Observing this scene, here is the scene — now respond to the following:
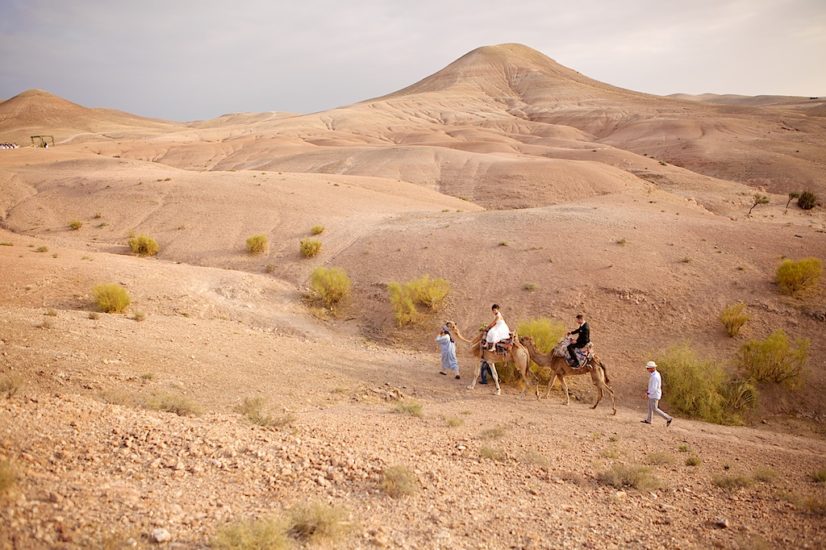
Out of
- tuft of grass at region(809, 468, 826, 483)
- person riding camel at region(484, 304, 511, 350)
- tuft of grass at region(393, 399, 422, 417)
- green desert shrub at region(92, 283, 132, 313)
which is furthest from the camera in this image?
green desert shrub at region(92, 283, 132, 313)

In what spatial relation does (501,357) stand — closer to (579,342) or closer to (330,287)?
(579,342)

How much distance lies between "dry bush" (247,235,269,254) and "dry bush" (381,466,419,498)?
17.9m

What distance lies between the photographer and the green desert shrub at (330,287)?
1828 cm

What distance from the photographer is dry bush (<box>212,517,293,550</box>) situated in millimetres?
4738

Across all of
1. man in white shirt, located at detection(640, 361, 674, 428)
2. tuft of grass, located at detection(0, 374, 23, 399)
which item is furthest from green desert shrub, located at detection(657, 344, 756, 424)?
tuft of grass, located at detection(0, 374, 23, 399)

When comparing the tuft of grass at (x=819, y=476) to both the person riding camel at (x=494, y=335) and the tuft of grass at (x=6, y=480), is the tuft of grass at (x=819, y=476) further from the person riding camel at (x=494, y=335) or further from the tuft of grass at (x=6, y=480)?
the tuft of grass at (x=6, y=480)

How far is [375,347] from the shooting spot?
611 inches

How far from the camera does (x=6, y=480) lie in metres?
4.75

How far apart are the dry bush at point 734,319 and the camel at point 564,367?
506cm

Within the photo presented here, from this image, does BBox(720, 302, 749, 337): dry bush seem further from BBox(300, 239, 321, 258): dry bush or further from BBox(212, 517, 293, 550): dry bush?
BBox(300, 239, 321, 258): dry bush

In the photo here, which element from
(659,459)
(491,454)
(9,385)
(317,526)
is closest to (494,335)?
(491,454)

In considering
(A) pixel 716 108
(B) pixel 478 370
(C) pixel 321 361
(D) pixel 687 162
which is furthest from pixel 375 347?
(A) pixel 716 108

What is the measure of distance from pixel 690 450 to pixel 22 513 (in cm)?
977

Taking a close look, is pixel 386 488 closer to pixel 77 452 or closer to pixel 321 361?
pixel 77 452
